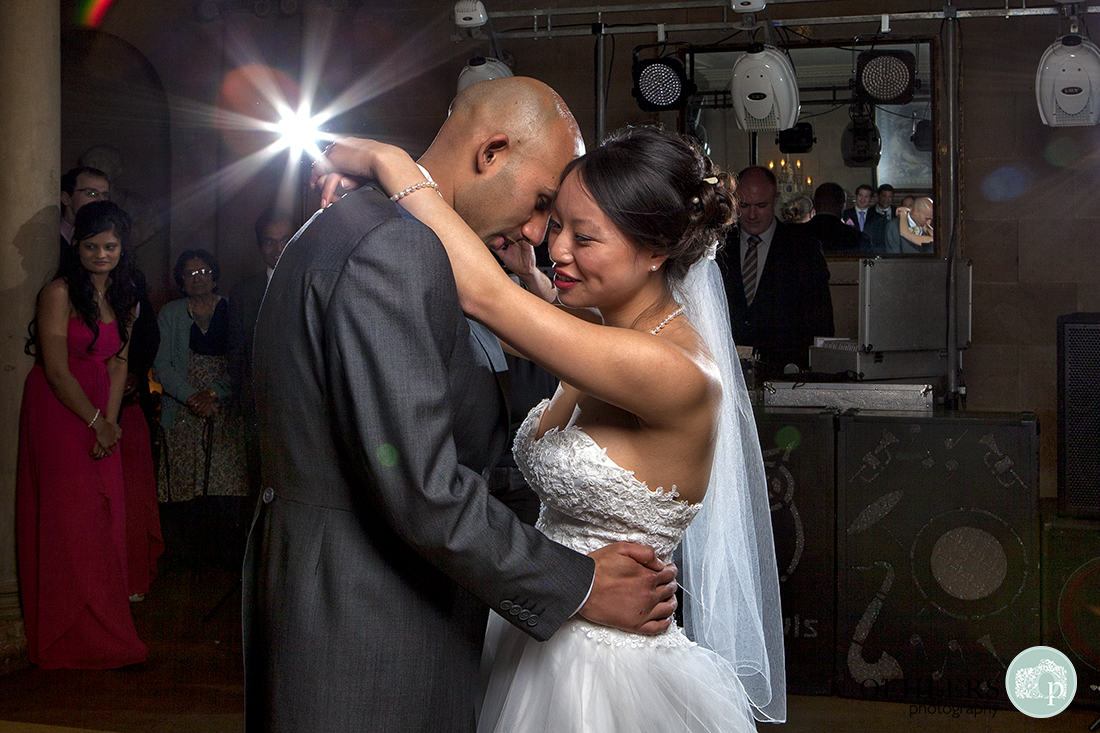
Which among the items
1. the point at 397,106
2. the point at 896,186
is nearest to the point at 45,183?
the point at 397,106

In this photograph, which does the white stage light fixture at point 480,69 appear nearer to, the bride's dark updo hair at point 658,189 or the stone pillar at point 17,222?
the stone pillar at point 17,222

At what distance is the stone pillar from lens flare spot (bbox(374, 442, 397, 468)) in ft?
11.0

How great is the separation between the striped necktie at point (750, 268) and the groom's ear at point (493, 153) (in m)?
3.93

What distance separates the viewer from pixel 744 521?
7.32 ft

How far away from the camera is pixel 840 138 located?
6.24 m

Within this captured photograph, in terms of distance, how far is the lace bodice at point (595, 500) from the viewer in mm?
1710

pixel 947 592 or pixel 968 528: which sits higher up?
pixel 968 528

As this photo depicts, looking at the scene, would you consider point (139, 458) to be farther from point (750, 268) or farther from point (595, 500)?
point (595, 500)

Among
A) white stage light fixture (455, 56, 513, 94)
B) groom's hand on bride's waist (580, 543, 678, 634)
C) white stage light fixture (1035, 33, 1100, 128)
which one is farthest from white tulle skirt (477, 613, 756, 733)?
white stage light fixture (1035, 33, 1100, 128)

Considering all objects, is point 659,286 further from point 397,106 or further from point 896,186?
point 397,106

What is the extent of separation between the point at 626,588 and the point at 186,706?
263 centimetres

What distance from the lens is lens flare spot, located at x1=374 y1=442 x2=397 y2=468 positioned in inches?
49.1

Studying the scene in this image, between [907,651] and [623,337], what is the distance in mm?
2441

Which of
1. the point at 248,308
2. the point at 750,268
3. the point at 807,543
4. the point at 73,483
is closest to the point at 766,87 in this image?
the point at 750,268
